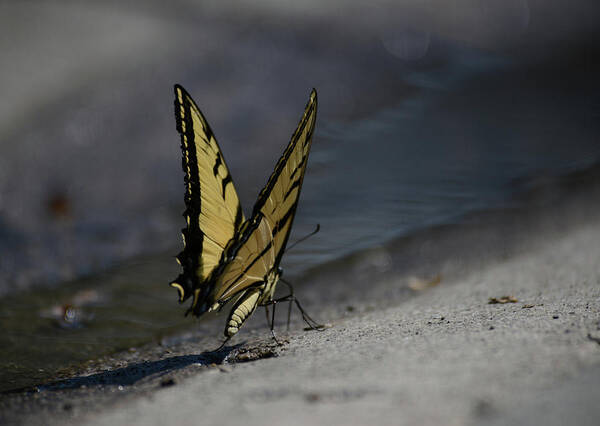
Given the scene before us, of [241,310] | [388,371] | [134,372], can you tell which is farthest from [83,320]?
[388,371]

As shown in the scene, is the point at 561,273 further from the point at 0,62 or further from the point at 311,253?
the point at 0,62

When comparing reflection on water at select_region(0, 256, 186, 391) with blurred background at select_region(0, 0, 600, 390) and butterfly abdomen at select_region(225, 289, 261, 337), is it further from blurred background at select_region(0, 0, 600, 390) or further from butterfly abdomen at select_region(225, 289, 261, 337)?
butterfly abdomen at select_region(225, 289, 261, 337)

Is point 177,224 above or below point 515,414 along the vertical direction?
above

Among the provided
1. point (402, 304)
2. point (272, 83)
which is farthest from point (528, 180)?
point (272, 83)

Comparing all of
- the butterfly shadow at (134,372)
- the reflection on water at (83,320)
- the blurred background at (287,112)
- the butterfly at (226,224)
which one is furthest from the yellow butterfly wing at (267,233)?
the blurred background at (287,112)

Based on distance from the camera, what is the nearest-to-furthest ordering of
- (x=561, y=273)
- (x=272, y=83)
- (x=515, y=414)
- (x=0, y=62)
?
(x=515, y=414)
(x=561, y=273)
(x=0, y=62)
(x=272, y=83)

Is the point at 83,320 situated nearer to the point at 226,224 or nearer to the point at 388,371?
the point at 226,224

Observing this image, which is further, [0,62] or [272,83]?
[272,83]
